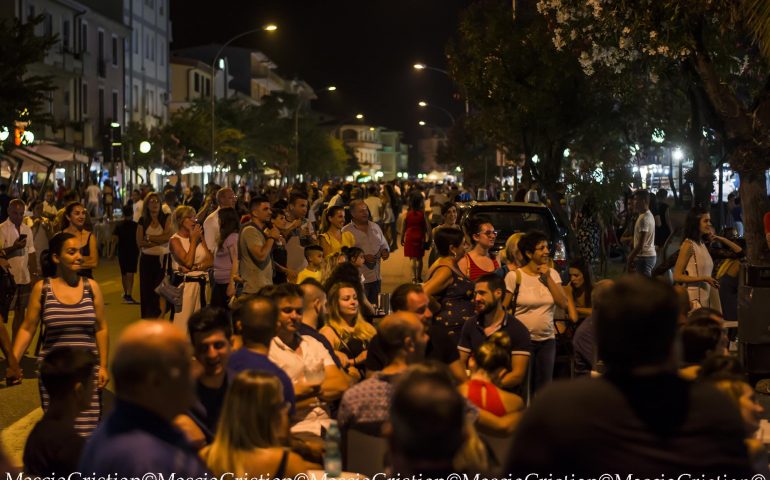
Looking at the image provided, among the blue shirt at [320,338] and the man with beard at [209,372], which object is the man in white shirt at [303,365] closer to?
the blue shirt at [320,338]

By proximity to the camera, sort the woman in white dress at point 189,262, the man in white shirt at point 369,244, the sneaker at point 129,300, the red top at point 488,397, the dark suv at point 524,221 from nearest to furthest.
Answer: the red top at point 488,397, the woman in white dress at point 189,262, the man in white shirt at point 369,244, the dark suv at point 524,221, the sneaker at point 129,300

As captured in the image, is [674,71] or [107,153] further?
[107,153]

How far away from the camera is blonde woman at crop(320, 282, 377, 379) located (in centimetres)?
859

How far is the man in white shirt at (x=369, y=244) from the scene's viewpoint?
13.9 m

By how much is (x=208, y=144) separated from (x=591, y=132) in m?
32.1

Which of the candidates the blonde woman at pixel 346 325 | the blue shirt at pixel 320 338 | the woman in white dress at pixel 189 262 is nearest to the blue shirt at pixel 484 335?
the blonde woman at pixel 346 325

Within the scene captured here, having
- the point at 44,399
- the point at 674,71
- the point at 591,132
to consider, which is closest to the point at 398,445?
the point at 44,399

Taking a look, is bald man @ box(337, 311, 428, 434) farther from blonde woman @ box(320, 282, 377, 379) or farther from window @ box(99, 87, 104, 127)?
window @ box(99, 87, 104, 127)

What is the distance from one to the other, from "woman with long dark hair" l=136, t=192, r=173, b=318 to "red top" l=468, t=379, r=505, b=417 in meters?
8.86

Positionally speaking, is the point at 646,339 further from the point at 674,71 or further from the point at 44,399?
the point at 674,71

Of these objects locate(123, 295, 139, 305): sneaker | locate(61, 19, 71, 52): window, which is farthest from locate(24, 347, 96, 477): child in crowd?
locate(61, 19, 71, 52): window

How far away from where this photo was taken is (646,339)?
3453 millimetres

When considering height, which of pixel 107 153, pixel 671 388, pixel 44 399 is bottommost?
pixel 44 399

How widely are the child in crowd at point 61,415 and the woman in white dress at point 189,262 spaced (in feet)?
23.2
